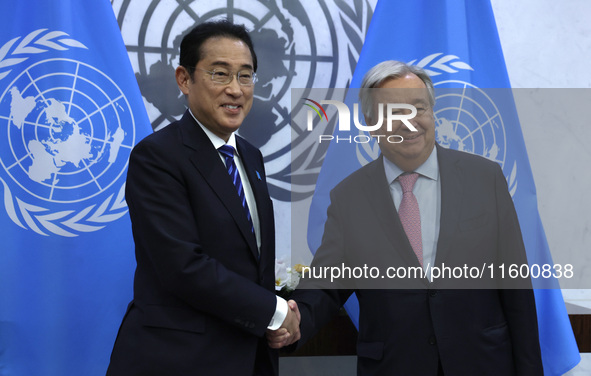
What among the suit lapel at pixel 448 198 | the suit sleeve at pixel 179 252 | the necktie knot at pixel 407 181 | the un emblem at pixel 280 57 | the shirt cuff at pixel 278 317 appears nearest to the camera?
the suit sleeve at pixel 179 252

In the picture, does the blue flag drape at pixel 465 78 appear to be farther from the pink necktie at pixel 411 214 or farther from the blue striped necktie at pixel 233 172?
the blue striped necktie at pixel 233 172

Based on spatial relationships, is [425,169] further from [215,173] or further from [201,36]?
[201,36]

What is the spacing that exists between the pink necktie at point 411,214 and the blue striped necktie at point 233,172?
1.67 feet

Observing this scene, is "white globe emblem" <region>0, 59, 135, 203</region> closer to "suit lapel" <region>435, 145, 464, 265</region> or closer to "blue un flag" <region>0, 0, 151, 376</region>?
"blue un flag" <region>0, 0, 151, 376</region>

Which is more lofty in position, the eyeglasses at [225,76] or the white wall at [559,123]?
the white wall at [559,123]

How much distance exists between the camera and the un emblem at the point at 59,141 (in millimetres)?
2223

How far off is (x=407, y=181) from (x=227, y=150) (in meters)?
0.60

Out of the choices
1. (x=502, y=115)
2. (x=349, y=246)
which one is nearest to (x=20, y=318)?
(x=349, y=246)

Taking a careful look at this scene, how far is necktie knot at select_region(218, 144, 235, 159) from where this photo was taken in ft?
5.60

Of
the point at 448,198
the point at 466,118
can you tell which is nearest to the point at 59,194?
the point at 448,198

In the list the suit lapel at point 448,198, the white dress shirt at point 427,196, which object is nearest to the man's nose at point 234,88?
the white dress shirt at point 427,196

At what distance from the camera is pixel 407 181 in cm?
188

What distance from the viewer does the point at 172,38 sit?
2.72 metres

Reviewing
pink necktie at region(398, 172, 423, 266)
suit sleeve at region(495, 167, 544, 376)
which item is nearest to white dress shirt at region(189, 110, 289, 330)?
pink necktie at region(398, 172, 423, 266)
